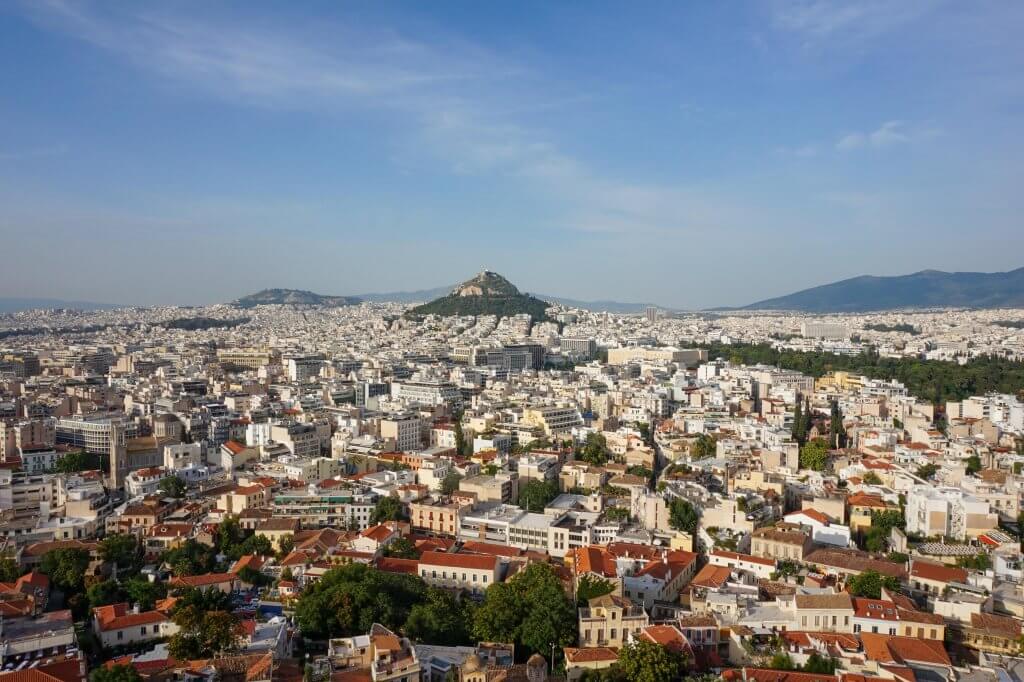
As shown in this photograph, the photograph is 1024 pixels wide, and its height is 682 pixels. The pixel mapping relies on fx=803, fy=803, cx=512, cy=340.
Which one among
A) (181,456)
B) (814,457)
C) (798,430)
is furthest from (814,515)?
(181,456)

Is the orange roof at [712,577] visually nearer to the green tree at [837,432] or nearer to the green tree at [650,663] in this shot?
the green tree at [650,663]

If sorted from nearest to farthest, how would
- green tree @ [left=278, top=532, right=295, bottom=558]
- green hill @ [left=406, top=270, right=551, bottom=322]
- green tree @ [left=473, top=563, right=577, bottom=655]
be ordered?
green tree @ [left=473, top=563, right=577, bottom=655], green tree @ [left=278, top=532, right=295, bottom=558], green hill @ [left=406, top=270, right=551, bottom=322]

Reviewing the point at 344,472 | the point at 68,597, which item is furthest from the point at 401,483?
the point at 68,597

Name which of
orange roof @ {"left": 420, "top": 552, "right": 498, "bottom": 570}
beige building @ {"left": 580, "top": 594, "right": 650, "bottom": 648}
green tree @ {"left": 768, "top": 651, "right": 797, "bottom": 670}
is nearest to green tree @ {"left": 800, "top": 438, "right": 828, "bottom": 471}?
orange roof @ {"left": 420, "top": 552, "right": 498, "bottom": 570}

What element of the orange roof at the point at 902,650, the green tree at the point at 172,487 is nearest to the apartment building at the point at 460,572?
the orange roof at the point at 902,650

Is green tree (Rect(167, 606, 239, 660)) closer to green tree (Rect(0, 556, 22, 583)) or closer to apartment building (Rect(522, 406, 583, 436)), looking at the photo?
green tree (Rect(0, 556, 22, 583))
